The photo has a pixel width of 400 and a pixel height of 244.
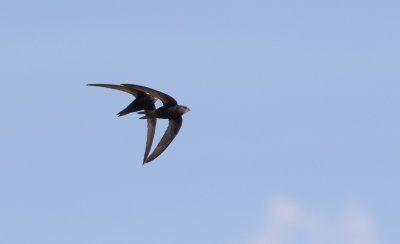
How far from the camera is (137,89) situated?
3681 centimetres

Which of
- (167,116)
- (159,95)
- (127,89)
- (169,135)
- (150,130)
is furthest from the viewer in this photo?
(150,130)

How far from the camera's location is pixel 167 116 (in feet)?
126

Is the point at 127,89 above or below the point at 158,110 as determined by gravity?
above

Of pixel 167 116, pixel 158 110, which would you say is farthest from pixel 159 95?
pixel 167 116

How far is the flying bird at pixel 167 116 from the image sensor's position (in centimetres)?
3800

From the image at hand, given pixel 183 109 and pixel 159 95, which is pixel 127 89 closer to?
pixel 159 95

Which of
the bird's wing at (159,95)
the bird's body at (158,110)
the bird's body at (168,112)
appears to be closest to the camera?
the bird's wing at (159,95)

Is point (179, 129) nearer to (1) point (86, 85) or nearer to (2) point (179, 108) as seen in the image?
(2) point (179, 108)

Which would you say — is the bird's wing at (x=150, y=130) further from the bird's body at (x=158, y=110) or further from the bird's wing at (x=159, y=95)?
the bird's wing at (x=159, y=95)

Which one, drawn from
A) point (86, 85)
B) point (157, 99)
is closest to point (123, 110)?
point (157, 99)

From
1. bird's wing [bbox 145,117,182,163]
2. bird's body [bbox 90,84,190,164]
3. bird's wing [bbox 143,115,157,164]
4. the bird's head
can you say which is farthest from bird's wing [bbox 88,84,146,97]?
bird's wing [bbox 143,115,157,164]

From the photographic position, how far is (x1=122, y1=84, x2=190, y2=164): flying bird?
125 ft

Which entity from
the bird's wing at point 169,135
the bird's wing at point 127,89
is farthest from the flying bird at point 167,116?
the bird's wing at point 127,89

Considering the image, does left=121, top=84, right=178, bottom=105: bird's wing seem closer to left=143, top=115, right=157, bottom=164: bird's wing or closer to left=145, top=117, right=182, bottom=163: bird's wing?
left=145, top=117, right=182, bottom=163: bird's wing
